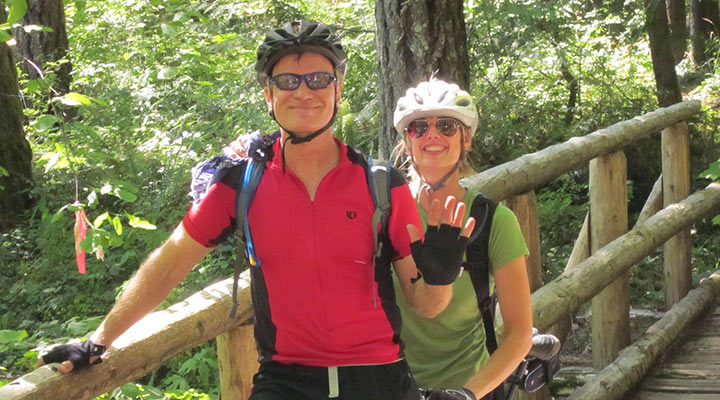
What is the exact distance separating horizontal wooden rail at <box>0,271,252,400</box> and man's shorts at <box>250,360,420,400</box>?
10.4 inches

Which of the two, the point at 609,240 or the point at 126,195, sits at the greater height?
the point at 126,195

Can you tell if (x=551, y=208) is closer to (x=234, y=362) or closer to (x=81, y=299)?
(x=81, y=299)

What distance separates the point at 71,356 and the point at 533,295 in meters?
2.47

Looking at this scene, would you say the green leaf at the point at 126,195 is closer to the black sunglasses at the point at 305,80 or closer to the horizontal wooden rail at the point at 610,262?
the horizontal wooden rail at the point at 610,262

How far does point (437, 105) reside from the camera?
111 inches

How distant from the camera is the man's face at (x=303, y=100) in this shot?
90.8 inches

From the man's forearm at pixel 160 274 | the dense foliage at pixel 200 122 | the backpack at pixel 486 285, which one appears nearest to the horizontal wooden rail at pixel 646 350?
the dense foliage at pixel 200 122

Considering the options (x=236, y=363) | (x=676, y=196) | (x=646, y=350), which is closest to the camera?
(x=236, y=363)

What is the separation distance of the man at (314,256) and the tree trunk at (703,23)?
40.8 feet

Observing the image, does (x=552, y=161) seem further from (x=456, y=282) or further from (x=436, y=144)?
(x=456, y=282)

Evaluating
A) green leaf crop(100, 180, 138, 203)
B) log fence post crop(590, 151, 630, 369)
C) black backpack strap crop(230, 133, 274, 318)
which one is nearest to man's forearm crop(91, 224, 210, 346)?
black backpack strap crop(230, 133, 274, 318)

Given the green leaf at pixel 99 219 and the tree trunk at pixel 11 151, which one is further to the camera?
the tree trunk at pixel 11 151

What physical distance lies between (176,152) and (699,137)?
6181 millimetres

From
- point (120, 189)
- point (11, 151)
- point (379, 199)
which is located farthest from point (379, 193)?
point (11, 151)
